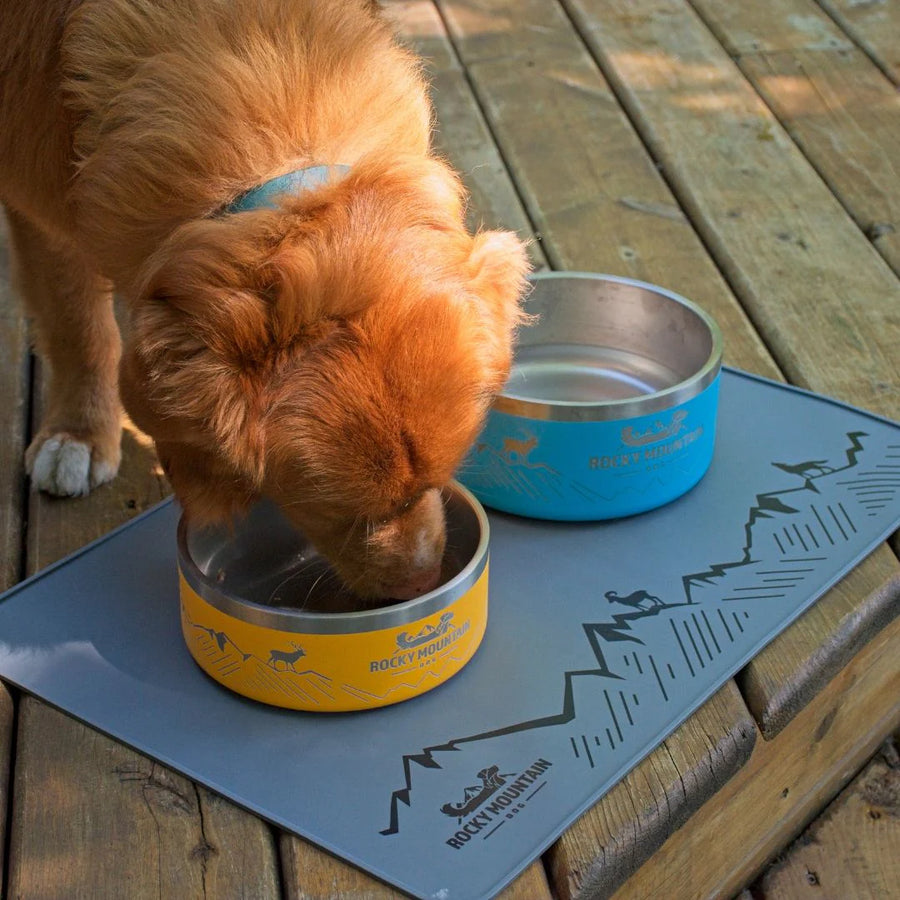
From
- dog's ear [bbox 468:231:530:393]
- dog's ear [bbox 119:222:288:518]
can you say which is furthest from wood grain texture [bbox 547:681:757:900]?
dog's ear [bbox 119:222:288:518]

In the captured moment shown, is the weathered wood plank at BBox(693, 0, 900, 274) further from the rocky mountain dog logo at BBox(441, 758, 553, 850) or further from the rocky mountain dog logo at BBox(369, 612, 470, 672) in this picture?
the rocky mountain dog logo at BBox(441, 758, 553, 850)

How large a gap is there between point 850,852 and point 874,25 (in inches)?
139

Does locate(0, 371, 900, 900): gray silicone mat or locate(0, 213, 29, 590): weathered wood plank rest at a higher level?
locate(0, 371, 900, 900): gray silicone mat

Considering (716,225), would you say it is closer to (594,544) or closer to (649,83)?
(649,83)

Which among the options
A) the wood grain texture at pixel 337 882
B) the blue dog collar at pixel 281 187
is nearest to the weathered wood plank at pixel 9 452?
the wood grain texture at pixel 337 882

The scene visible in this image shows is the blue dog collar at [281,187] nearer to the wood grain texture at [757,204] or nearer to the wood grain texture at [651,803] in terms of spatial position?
the wood grain texture at [651,803]

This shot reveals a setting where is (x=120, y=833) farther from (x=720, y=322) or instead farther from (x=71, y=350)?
(x=720, y=322)

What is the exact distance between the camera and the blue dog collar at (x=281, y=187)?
205cm

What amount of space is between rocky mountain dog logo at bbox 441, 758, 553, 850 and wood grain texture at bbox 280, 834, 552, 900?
3.4 inches

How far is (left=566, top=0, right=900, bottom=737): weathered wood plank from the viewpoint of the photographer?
8.38ft

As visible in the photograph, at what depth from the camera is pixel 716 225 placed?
4047 millimetres

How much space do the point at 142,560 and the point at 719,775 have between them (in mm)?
1259

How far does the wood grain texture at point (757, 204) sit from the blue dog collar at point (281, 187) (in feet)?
5.73

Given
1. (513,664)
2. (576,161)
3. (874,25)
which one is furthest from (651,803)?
(874,25)
